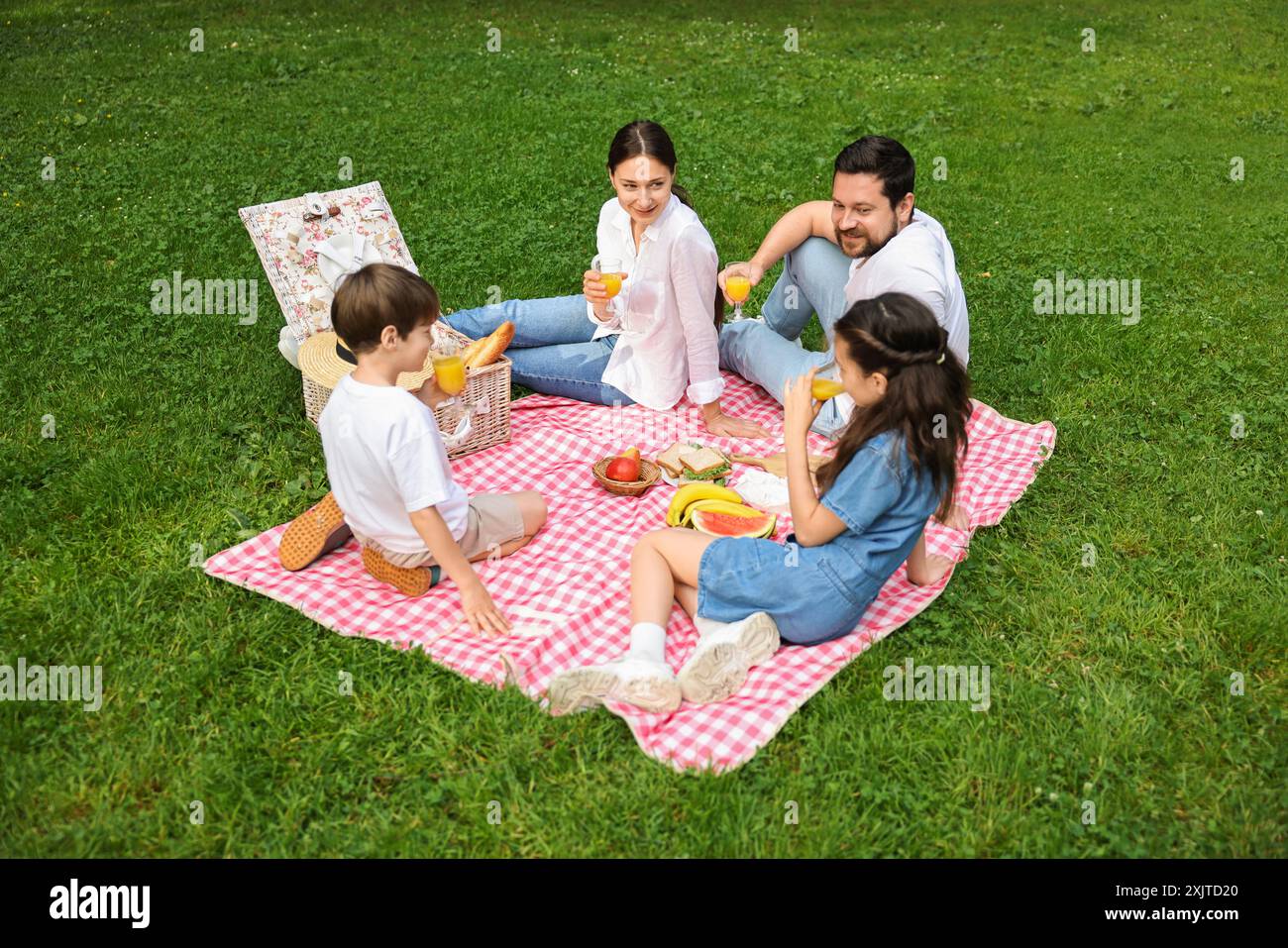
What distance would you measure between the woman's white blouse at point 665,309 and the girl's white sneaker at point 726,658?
198cm

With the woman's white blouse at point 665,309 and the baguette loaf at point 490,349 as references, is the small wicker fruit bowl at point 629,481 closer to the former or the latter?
the woman's white blouse at point 665,309

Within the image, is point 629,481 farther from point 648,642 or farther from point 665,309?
point 648,642

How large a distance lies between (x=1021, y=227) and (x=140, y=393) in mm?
6031

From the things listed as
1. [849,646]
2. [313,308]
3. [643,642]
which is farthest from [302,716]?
[313,308]

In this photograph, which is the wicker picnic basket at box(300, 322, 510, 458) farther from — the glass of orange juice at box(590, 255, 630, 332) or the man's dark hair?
the man's dark hair

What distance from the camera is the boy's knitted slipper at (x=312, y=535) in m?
4.41

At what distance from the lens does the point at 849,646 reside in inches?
157

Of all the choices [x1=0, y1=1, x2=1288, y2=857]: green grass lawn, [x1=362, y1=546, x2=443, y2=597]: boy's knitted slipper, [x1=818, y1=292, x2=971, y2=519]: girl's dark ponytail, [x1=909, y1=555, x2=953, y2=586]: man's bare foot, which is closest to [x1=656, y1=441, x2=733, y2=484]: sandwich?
[x1=909, y1=555, x2=953, y2=586]: man's bare foot

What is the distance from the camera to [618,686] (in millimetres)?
3627

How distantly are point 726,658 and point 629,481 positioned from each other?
1.50 metres

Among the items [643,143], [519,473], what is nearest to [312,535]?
[519,473]

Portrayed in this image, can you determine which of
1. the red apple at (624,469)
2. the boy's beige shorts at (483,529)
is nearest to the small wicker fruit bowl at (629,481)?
the red apple at (624,469)
